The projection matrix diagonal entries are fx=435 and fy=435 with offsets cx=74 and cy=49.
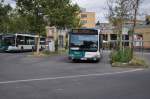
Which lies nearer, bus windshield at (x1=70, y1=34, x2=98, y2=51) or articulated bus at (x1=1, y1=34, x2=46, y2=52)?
bus windshield at (x1=70, y1=34, x2=98, y2=51)

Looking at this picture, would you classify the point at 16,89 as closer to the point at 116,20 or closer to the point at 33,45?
the point at 116,20

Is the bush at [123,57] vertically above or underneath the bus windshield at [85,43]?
underneath

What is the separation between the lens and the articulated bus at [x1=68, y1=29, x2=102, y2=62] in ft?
115

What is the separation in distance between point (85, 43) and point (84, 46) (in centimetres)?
26

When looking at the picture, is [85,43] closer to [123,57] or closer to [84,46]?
[84,46]

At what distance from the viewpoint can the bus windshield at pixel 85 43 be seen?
35125 mm

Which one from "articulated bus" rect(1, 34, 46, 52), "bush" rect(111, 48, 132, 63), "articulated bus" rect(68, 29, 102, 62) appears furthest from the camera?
"articulated bus" rect(1, 34, 46, 52)

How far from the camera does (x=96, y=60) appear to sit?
3594 cm

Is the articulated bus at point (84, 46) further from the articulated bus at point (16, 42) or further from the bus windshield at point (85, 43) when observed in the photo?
the articulated bus at point (16, 42)

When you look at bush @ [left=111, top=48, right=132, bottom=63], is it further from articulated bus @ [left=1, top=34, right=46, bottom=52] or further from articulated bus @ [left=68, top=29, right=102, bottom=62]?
articulated bus @ [left=1, top=34, right=46, bottom=52]

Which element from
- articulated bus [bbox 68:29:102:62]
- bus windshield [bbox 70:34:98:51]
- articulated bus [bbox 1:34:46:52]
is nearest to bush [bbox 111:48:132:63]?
articulated bus [bbox 68:29:102:62]

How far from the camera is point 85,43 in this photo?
35.2 m

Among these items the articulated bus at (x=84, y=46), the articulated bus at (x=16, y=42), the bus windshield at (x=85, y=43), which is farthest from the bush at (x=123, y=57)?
the articulated bus at (x=16, y=42)

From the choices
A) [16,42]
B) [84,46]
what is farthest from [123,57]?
Answer: [16,42]
